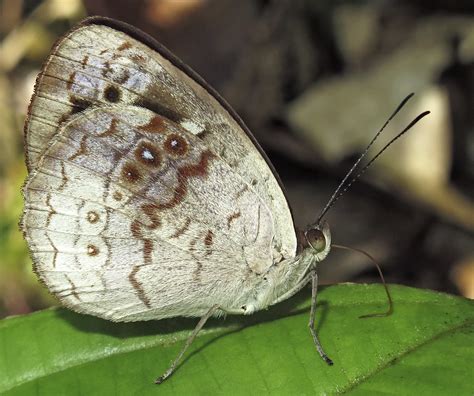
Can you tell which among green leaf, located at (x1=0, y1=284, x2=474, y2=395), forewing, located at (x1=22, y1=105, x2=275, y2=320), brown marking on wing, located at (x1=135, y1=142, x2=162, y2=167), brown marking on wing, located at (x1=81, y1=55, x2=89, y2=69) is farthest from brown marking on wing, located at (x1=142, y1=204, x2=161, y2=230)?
brown marking on wing, located at (x1=81, y1=55, x2=89, y2=69)

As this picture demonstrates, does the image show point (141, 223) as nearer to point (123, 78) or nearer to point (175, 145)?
point (175, 145)

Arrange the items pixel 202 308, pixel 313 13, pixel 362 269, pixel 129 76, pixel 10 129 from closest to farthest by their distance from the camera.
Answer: pixel 129 76 → pixel 202 308 → pixel 362 269 → pixel 10 129 → pixel 313 13

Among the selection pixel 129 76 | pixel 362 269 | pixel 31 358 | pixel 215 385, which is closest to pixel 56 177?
pixel 129 76

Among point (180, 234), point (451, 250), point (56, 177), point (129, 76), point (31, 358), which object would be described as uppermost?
point (129, 76)

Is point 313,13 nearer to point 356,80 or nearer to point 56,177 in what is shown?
point 356,80

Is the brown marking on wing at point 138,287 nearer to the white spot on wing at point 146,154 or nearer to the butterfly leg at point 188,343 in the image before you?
the butterfly leg at point 188,343

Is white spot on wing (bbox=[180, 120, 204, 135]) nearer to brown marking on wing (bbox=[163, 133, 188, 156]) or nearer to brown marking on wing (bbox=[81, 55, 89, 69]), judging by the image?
brown marking on wing (bbox=[163, 133, 188, 156])
